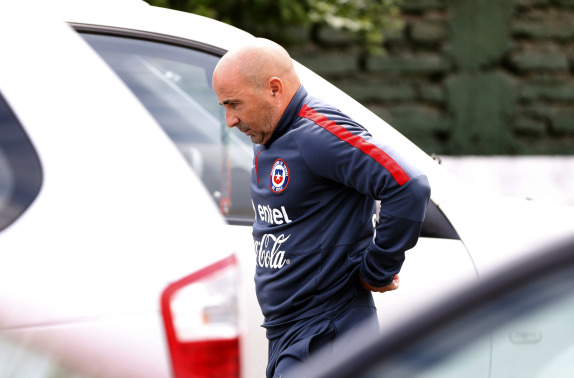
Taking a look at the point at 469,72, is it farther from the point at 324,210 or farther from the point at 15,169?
the point at 15,169

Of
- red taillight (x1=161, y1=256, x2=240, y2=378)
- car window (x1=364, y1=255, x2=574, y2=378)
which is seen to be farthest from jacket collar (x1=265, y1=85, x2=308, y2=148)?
car window (x1=364, y1=255, x2=574, y2=378)

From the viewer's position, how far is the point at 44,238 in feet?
6.35

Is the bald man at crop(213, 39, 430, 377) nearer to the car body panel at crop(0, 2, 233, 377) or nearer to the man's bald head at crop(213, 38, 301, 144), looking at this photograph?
the man's bald head at crop(213, 38, 301, 144)

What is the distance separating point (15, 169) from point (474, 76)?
281 inches

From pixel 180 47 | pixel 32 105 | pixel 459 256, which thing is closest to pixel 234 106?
pixel 32 105

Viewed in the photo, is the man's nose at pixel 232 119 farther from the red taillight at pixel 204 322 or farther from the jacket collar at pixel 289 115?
the red taillight at pixel 204 322

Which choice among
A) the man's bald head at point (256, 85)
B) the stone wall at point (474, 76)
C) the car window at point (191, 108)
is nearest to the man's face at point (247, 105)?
the man's bald head at point (256, 85)

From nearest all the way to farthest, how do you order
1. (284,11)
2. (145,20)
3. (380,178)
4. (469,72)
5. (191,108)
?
(380,178)
(145,20)
(191,108)
(284,11)
(469,72)

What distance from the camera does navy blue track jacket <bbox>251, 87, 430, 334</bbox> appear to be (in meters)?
2.17

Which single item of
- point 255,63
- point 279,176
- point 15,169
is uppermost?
point 255,63

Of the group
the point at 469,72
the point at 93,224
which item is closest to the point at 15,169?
the point at 93,224

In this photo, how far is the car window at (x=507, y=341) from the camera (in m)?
1.11

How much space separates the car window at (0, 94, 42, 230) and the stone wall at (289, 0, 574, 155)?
255 inches

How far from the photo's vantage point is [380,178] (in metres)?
2.14
